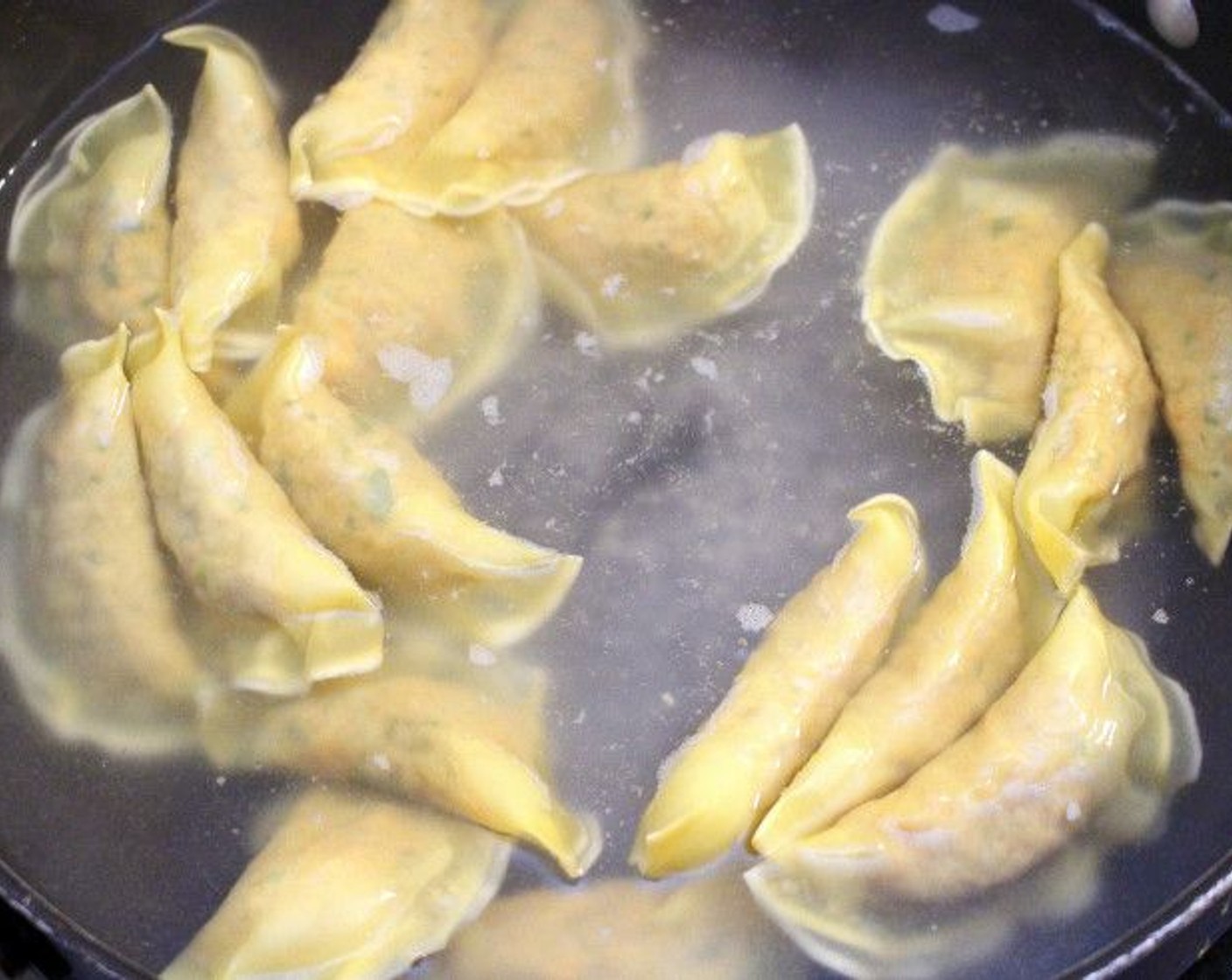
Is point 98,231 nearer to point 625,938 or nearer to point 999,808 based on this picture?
point 625,938

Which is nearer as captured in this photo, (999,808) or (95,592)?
(999,808)

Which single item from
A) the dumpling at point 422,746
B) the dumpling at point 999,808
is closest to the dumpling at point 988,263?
the dumpling at point 999,808

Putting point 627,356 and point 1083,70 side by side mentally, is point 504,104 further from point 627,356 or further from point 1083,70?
point 1083,70

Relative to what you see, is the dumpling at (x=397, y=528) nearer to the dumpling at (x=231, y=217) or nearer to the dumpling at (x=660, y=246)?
the dumpling at (x=231, y=217)

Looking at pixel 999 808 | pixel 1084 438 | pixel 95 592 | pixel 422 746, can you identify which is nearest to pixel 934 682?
pixel 999 808

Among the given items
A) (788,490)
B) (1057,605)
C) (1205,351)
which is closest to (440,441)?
(788,490)

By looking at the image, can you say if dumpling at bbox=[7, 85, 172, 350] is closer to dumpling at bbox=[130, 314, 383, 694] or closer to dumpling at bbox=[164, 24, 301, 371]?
dumpling at bbox=[164, 24, 301, 371]

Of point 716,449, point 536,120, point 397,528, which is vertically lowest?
point 716,449
